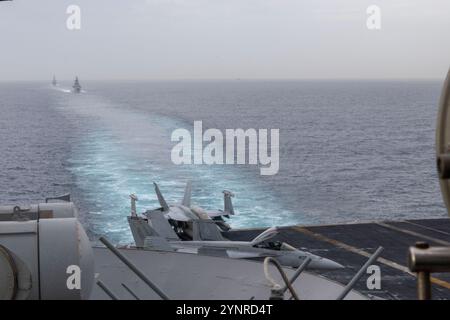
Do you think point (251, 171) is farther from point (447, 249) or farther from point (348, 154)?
point (447, 249)

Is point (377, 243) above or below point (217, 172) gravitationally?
below

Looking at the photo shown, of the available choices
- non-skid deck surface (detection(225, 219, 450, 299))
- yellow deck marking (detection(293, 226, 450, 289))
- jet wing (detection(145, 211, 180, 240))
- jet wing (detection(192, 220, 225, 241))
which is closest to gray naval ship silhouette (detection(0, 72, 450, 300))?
non-skid deck surface (detection(225, 219, 450, 299))

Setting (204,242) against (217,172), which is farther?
(217,172)

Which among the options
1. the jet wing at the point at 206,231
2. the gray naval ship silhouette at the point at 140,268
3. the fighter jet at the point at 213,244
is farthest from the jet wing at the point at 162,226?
the gray naval ship silhouette at the point at 140,268

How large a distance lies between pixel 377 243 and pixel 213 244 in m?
7.84

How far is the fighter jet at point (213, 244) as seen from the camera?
21.0m

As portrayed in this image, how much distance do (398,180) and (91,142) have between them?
28837mm

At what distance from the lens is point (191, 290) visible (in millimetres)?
7488

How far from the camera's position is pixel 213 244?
75.7 feet

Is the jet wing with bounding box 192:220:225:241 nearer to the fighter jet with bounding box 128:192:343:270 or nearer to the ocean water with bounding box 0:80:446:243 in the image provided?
the fighter jet with bounding box 128:192:343:270

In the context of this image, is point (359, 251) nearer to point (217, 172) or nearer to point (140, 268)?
point (140, 268)

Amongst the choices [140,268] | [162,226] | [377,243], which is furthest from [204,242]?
[140,268]

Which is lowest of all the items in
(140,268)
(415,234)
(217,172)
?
(415,234)

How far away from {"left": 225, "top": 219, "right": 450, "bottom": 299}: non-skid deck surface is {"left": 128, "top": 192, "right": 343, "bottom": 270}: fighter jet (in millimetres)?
1758
